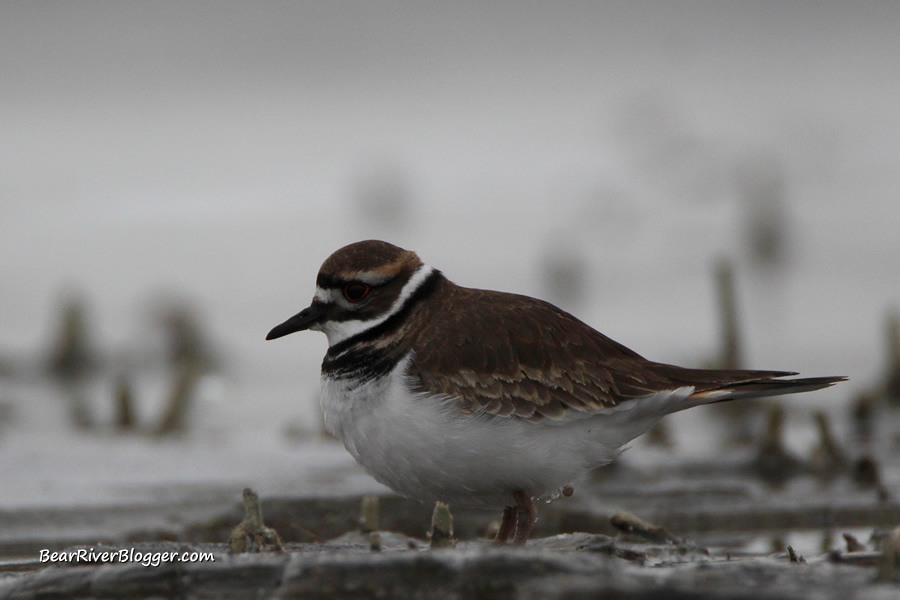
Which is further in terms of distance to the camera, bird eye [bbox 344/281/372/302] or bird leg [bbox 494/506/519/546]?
bird eye [bbox 344/281/372/302]

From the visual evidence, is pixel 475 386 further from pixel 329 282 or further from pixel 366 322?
pixel 329 282

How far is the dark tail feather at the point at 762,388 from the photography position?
16.4ft

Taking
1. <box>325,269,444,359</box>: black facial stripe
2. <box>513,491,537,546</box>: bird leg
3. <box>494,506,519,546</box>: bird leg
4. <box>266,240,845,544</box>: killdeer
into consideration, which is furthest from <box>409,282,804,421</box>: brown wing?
<box>494,506,519,546</box>: bird leg

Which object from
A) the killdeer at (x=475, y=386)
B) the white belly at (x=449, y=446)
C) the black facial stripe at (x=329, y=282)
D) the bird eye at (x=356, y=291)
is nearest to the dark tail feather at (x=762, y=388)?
the killdeer at (x=475, y=386)

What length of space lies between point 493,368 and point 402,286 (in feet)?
2.10

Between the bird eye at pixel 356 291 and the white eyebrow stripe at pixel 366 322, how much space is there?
0.32ft

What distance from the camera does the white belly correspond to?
455 centimetres

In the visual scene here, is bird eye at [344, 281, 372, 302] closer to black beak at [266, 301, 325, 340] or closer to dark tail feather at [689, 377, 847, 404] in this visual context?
black beak at [266, 301, 325, 340]

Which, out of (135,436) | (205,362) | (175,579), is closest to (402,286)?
(175,579)

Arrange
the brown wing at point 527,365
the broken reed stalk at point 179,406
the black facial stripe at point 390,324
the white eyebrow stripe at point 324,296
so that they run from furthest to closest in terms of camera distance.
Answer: the broken reed stalk at point 179,406
the white eyebrow stripe at point 324,296
the black facial stripe at point 390,324
the brown wing at point 527,365

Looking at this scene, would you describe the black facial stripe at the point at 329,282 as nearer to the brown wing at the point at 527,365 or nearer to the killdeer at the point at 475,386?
the killdeer at the point at 475,386

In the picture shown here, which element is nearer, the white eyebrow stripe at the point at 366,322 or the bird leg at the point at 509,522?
the bird leg at the point at 509,522

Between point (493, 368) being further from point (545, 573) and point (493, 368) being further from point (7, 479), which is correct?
point (7, 479)

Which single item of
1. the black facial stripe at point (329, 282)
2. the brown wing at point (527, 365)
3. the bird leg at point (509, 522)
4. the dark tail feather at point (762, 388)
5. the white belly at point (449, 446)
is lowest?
the bird leg at point (509, 522)
